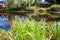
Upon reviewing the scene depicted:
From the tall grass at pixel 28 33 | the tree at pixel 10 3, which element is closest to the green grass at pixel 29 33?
the tall grass at pixel 28 33

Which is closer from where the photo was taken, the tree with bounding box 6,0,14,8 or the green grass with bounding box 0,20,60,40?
the green grass with bounding box 0,20,60,40

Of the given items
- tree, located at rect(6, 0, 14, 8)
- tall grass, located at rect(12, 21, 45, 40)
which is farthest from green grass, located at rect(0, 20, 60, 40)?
tree, located at rect(6, 0, 14, 8)

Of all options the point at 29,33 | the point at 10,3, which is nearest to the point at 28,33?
the point at 29,33

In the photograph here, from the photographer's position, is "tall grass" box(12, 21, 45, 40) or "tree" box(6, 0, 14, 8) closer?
"tall grass" box(12, 21, 45, 40)

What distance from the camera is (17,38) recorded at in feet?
11.0

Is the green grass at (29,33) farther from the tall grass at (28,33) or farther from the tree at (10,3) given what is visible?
the tree at (10,3)

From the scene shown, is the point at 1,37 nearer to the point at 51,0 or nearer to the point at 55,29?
the point at 55,29

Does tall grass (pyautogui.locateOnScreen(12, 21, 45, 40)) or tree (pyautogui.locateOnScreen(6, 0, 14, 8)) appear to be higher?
tall grass (pyautogui.locateOnScreen(12, 21, 45, 40))

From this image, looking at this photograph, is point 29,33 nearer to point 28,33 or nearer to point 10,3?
point 28,33

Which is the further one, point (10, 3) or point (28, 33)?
point (10, 3)

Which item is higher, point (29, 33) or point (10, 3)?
point (29, 33)

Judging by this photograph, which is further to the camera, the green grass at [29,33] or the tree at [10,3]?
the tree at [10,3]

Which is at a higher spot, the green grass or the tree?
the green grass

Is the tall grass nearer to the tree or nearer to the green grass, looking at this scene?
the green grass
